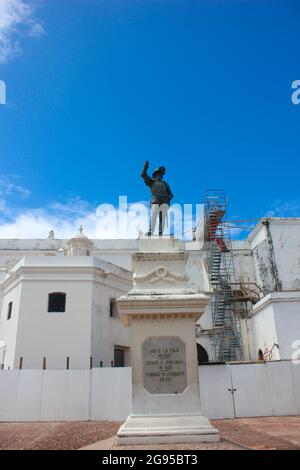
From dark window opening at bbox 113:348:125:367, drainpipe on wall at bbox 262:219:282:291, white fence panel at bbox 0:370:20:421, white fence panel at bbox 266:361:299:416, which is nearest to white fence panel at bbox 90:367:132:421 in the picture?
white fence panel at bbox 0:370:20:421

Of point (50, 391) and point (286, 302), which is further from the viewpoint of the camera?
point (286, 302)

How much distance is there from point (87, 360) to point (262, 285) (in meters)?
13.4

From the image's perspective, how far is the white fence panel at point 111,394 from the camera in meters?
14.8

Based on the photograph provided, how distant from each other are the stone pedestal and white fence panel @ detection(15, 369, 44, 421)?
9.09m

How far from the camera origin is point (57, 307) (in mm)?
21406

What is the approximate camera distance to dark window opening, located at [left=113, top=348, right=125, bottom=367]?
73.8 feet

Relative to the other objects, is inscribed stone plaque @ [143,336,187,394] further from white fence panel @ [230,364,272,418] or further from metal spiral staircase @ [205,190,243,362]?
metal spiral staircase @ [205,190,243,362]

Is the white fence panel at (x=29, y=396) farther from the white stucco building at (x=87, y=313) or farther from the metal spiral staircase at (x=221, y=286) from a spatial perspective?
the metal spiral staircase at (x=221, y=286)

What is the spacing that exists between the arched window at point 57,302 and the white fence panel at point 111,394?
6.53m

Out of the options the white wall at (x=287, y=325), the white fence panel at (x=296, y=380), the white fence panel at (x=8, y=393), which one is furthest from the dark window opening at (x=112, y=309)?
the white fence panel at (x=296, y=380)

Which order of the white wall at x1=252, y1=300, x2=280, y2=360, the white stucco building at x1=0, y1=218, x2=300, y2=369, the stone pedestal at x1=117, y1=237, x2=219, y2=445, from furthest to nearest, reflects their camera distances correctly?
the white stucco building at x1=0, y1=218, x2=300, y2=369
the white wall at x1=252, y1=300, x2=280, y2=360
the stone pedestal at x1=117, y1=237, x2=219, y2=445

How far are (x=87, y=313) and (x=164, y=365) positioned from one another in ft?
45.6
